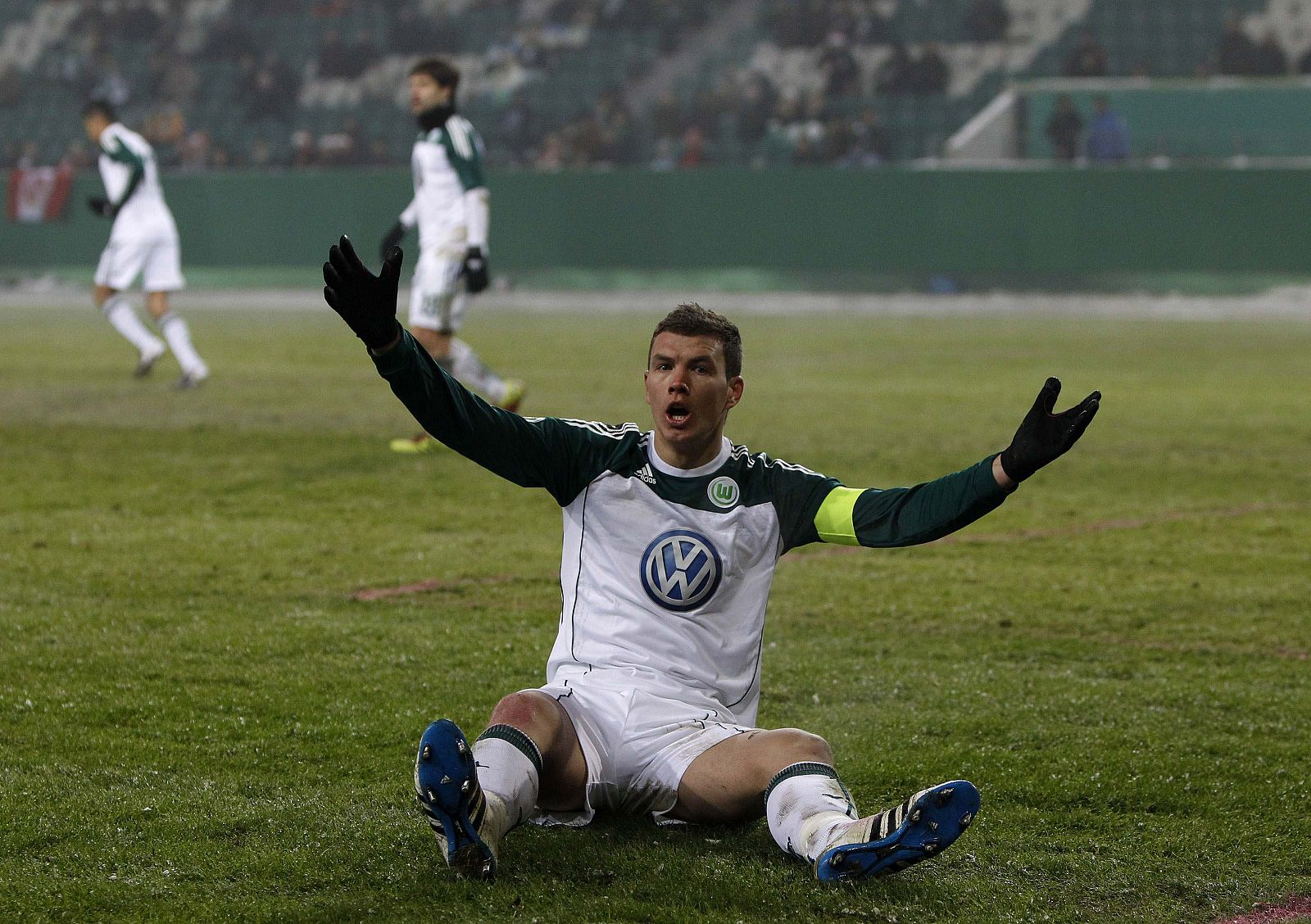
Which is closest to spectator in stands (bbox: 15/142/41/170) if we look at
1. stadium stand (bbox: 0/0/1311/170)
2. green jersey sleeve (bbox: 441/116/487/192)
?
A: stadium stand (bbox: 0/0/1311/170)

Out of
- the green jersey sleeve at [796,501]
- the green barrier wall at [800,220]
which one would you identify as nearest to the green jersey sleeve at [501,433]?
the green jersey sleeve at [796,501]

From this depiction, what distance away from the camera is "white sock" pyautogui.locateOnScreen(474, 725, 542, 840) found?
11.3ft

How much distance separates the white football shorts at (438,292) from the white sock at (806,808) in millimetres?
7774

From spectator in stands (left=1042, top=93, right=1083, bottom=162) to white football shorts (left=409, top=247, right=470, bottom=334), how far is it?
16.0m

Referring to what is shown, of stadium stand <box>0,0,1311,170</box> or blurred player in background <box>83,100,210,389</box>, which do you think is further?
stadium stand <box>0,0,1311,170</box>

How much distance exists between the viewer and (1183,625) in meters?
6.19

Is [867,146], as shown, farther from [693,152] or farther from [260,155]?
[260,155]

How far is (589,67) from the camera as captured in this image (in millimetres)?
30875

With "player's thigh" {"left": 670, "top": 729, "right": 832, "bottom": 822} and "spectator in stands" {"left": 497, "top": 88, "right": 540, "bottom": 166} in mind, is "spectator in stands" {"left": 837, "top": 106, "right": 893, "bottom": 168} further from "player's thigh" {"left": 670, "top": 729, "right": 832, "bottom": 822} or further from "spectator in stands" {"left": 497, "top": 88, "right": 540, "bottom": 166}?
"player's thigh" {"left": 670, "top": 729, "right": 832, "bottom": 822}

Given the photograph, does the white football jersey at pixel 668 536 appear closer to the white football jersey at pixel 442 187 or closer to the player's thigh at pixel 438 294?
the player's thigh at pixel 438 294

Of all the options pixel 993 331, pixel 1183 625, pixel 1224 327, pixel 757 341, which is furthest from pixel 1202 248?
pixel 1183 625

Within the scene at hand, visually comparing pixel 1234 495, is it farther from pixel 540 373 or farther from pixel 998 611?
pixel 540 373

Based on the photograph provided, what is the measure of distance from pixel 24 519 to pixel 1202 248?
19.6 meters

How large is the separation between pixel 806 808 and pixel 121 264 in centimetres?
1283
